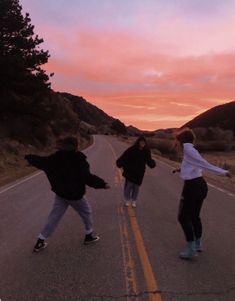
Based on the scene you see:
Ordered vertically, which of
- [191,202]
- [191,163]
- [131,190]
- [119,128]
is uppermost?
[119,128]

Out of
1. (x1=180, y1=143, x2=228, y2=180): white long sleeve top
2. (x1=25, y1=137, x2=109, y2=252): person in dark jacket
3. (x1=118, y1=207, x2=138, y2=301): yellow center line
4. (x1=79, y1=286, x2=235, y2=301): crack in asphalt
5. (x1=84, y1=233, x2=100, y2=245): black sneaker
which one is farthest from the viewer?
(x1=84, y1=233, x2=100, y2=245): black sneaker

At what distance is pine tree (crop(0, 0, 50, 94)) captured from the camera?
3481cm

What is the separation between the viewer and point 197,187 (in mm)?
7297

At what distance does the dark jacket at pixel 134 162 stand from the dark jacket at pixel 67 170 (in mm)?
4381

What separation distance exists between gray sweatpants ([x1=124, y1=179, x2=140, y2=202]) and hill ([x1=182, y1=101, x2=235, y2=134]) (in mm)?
147181

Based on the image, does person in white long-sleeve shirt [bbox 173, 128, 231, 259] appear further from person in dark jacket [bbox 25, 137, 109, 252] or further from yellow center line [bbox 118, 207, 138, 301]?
person in dark jacket [bbox 25, 137, 109, 252]

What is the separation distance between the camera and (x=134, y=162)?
1213 centimetres

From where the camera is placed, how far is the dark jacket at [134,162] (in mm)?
12094

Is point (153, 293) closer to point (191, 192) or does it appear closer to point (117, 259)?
point (117, 259)

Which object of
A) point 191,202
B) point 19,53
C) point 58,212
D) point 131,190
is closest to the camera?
point 191,202

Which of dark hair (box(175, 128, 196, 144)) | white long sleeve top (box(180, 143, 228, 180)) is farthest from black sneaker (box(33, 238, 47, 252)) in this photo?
dark hair (box(175, 128, 196, 144))

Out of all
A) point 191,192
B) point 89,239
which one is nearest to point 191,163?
point 191,192

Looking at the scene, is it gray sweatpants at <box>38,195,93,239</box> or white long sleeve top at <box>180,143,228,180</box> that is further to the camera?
gray sweatpants at <box>38,195,93,239</box>

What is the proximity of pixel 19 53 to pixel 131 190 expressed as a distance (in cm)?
2615
